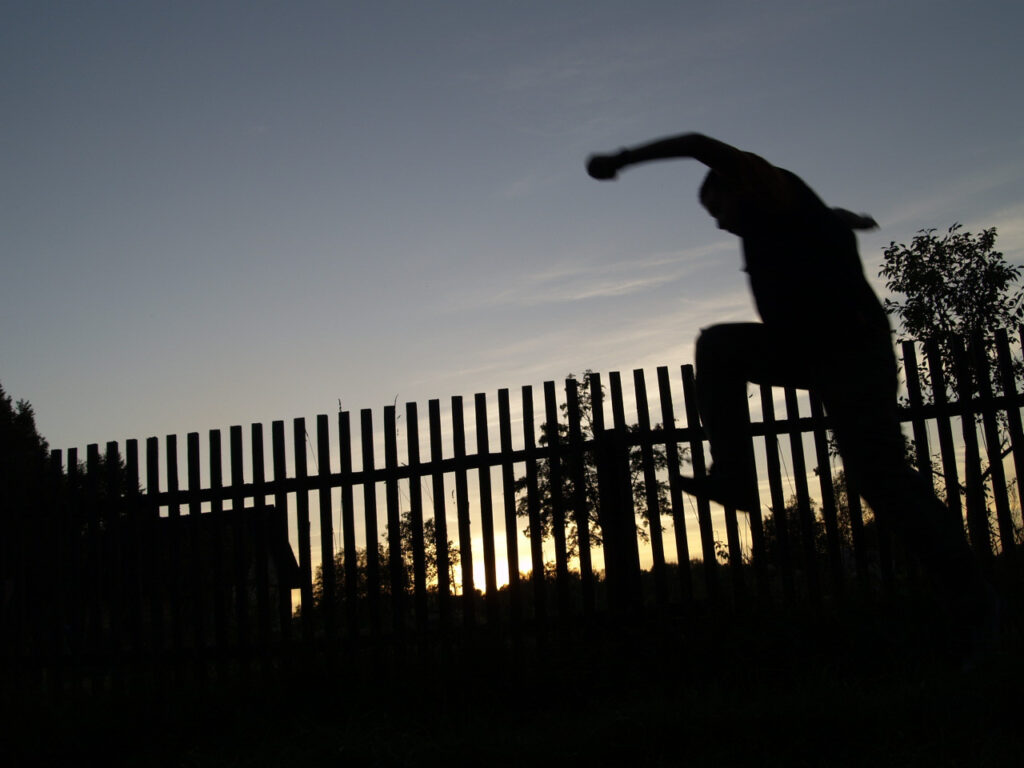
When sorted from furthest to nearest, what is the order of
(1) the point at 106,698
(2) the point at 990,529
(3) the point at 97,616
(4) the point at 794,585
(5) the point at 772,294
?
1. (3) the point at 97,616
2. (2) the point at 990,529
3. (4) the point at 794,585
4. (1) the point at 106,698
5. (5) the point at 772,294

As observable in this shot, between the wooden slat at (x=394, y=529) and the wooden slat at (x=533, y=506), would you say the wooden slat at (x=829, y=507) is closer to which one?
the wooden slat at (x=533, y=506)

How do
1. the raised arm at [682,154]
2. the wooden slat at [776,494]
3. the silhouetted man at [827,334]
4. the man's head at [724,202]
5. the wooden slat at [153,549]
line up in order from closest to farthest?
the raised arm at [682,154]
the silhouetted man at [827,334]
the man's head at [724,202]
the wooden slat at [776,494]
the wooden slat at [153,549]

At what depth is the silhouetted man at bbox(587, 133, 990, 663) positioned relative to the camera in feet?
9.37

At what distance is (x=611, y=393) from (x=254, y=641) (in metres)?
3.11

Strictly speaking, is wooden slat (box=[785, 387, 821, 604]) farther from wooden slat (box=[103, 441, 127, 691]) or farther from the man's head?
wooden slat (box=[103, 441, 127, 691])

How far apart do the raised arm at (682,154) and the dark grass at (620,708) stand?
1895mm

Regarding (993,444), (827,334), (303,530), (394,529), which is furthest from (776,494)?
(303,530)

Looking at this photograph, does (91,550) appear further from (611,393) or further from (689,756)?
(689,756)

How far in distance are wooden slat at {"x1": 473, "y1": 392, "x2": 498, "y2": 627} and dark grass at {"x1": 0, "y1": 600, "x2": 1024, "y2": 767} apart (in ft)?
2.51

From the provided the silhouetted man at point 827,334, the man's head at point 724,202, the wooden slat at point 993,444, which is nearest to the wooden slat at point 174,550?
the silhouetted man at point 827,334

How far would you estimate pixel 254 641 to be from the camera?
6109 millimetres

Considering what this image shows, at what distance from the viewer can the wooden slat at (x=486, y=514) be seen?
222 inches

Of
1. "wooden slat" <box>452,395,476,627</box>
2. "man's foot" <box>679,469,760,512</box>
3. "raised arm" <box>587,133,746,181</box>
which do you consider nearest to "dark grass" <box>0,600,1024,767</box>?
"man's foot" <box>679,469,760,512</box>

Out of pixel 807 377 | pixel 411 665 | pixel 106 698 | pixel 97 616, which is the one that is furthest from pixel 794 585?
pixel 97 616
